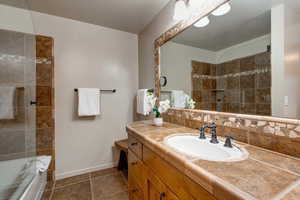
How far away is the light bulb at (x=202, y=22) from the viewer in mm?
1184

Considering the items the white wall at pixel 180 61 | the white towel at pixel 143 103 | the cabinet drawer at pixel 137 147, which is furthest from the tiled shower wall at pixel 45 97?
the white wall at pixel 180 61

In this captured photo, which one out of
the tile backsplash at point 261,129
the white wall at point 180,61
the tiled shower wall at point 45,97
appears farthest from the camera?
the tiled shower wall at point 45,97

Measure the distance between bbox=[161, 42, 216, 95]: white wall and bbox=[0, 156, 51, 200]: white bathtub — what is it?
166 centimetres

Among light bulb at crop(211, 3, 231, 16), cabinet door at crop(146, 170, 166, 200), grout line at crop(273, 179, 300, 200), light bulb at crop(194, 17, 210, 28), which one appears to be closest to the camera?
grout line at crop(273, 179, 300, 200)

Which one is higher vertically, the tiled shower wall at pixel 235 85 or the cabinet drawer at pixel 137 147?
the tiled shower wall at pixel 235 85

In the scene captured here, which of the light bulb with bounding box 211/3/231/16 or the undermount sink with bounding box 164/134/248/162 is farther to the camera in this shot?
the light bulb with bounding box 211/3/231/16

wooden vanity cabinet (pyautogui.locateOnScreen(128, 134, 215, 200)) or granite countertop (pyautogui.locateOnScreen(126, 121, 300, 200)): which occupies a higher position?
granite countertop (pyautogui.locateOnScreen(126, 121, 300, 200))

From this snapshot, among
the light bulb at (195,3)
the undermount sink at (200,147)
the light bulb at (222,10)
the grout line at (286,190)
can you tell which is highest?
the light bulb at (195,3)

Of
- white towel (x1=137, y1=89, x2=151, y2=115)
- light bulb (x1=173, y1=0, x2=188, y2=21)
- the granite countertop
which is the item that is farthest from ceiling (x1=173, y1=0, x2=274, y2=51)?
white towel (x1=137, y1=89, x2=151, y2=115)

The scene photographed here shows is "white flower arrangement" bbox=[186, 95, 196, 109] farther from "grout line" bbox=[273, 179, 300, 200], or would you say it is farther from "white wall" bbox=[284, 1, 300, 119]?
"grout line" bbox=[273, 179, 300, 200]

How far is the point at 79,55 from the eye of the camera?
2021 mm

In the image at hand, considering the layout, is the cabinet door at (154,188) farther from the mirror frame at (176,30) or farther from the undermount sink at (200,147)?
the mirror frame at (176,30)

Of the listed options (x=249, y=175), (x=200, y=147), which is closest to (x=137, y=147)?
(x=200, y=147)

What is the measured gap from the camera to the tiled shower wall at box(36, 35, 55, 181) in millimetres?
1784
